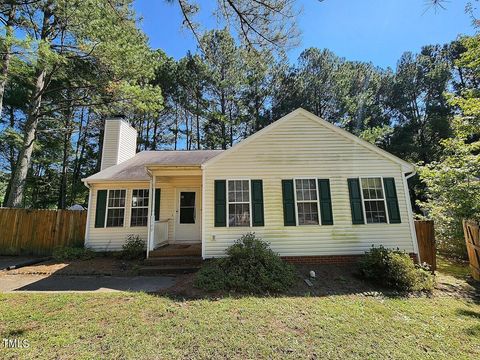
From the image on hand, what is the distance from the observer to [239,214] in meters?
7.79

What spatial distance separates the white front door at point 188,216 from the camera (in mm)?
9555

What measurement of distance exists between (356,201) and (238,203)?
390 centimetres

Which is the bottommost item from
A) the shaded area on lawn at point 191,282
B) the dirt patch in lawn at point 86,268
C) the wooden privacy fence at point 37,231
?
the shaded area on lawn at point 191,282

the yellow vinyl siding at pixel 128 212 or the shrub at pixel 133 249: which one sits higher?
the yellow vinyl siding at pixel 128 212

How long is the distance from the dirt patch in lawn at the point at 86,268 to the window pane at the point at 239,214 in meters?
3.31

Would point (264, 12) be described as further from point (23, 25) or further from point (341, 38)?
point (23, 25)

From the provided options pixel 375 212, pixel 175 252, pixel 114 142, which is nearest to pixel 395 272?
pixel 375 212

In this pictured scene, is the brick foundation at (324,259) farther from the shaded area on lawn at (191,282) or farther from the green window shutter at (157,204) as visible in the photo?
the green window shutter at (157,204)

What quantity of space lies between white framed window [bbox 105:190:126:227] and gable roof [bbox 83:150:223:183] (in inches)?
26.2

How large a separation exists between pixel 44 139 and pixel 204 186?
64.6 ft

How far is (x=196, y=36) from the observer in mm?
4582

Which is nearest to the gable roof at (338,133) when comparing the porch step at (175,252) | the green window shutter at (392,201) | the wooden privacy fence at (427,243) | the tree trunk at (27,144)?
the green window shutter at (392,201)

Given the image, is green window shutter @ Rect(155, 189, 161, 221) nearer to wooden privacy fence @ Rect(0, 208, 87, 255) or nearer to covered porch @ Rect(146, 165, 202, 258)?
covered porch @ Rect(146, 165, 202, 258)

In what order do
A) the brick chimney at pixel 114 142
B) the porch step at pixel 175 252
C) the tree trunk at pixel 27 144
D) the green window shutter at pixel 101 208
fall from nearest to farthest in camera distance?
the porch step at pixel 175 252 < the green window shutter at pixel 101 208 < the brick chimney at pixel 114 142 < the tree trunk at pixel 27 144
